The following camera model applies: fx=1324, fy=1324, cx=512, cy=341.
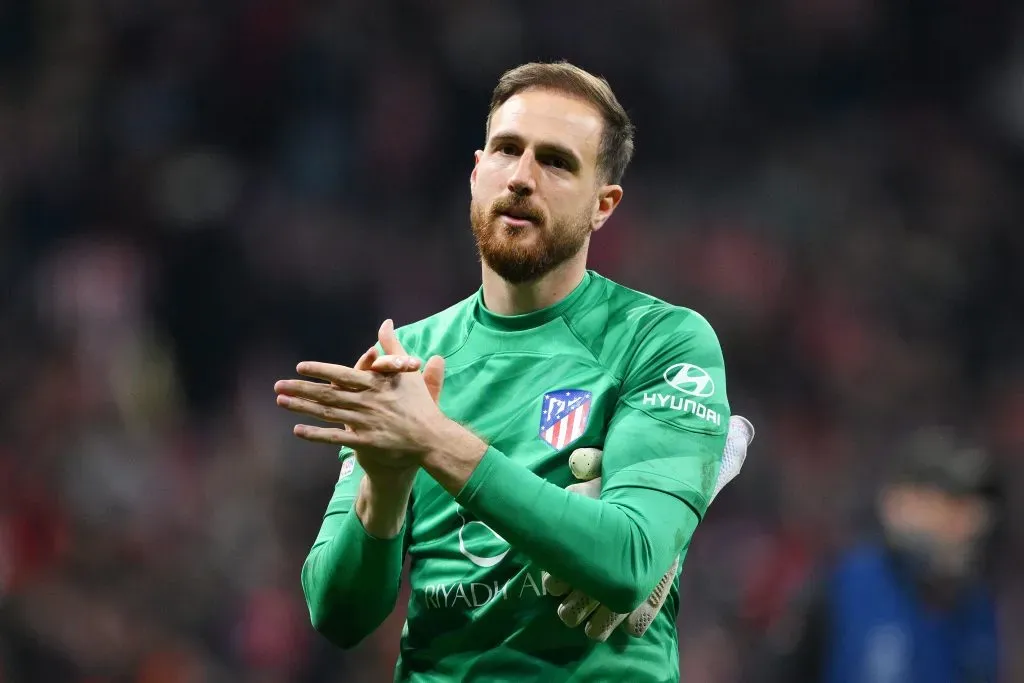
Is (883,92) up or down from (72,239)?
up

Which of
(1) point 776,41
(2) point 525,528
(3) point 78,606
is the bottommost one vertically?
(3) point 78,606

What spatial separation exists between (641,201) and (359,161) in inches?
70.8

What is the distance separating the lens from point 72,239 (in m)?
7.67

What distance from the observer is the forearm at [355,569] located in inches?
107

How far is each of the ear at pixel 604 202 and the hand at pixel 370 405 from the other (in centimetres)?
83

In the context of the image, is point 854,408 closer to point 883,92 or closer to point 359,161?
point 883,92

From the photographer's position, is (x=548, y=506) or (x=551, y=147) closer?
(x=548, y=506)

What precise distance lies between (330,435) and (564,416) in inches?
23.5

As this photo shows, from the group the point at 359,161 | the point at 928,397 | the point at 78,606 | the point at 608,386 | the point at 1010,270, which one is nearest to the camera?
the point at 608,386

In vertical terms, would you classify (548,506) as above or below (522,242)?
below

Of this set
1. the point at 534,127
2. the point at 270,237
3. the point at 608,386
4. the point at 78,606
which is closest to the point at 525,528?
the point at 608,386

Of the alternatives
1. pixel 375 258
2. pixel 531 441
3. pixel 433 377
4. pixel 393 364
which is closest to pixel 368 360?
pixel 393 364

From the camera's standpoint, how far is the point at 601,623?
2600 millimetres

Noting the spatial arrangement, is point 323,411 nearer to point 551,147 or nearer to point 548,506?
point 548,506
